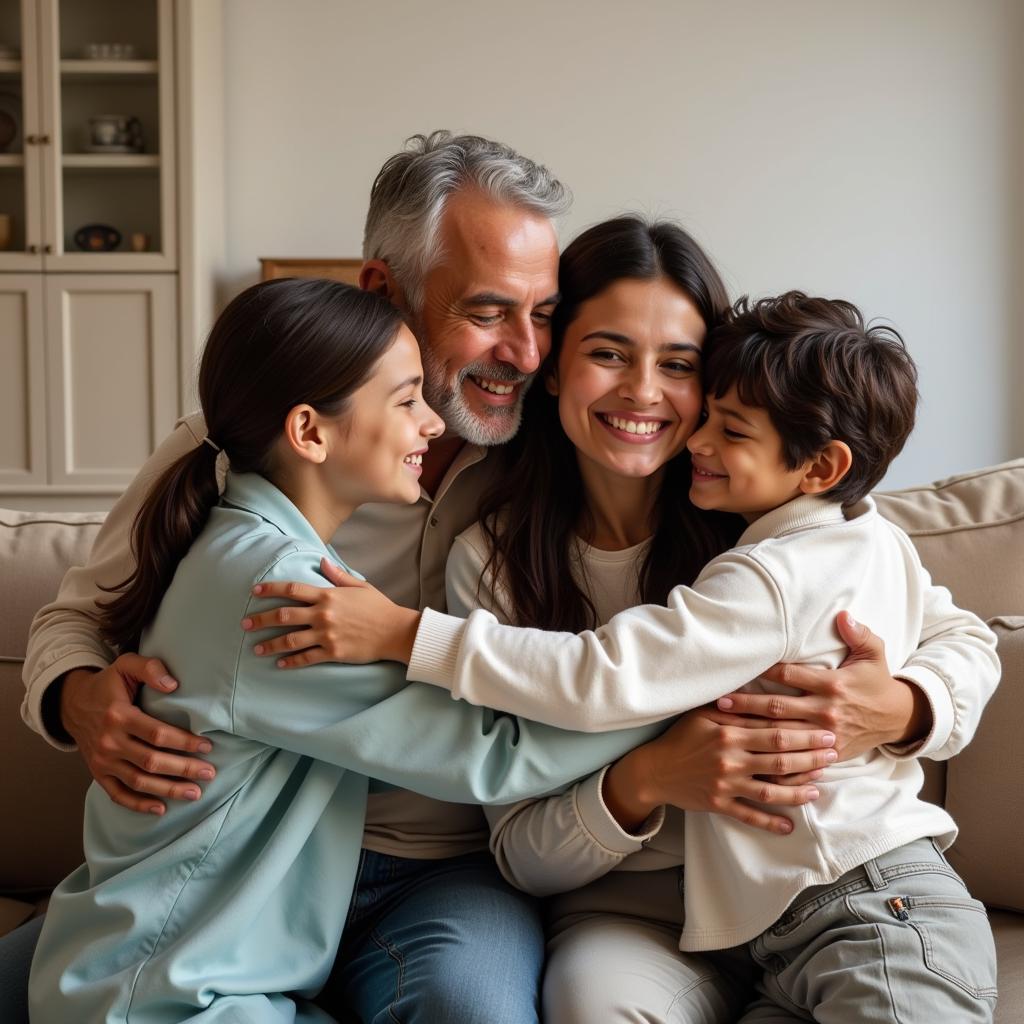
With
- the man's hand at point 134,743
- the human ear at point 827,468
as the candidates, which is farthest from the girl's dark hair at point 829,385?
the man's hand at point 134,743

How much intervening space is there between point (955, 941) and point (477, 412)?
0.92m

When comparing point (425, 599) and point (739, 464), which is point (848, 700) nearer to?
point (739, 464)

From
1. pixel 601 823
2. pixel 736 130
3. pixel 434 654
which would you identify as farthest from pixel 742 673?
pixel 736 130

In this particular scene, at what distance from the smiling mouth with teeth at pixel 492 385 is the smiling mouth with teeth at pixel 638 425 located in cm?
20

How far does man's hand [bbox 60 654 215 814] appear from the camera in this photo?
1302mm

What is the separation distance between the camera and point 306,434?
56.7 inches

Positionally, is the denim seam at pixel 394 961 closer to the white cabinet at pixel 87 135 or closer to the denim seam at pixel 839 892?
the denim seam at pixel 839 892

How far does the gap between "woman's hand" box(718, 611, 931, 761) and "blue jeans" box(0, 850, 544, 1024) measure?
0.38 m

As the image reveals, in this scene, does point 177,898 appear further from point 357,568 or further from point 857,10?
point 857,10

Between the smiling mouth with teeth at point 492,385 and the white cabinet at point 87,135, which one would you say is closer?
the smiling mouth with teeth at point 492,385

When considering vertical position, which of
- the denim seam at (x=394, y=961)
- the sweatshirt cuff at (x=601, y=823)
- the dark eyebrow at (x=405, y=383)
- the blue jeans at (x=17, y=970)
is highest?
the dark eyebrow at (x=405, y=383)

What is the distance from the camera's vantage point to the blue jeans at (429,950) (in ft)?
4.29

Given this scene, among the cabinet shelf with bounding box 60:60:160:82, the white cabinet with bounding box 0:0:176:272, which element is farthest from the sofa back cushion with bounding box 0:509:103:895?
the cabinet shelf with bounding box 60:60:160:82

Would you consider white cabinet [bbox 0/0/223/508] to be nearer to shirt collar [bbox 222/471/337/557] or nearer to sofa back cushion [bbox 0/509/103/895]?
sofa back cushion [bbox 0/509/103/895]
